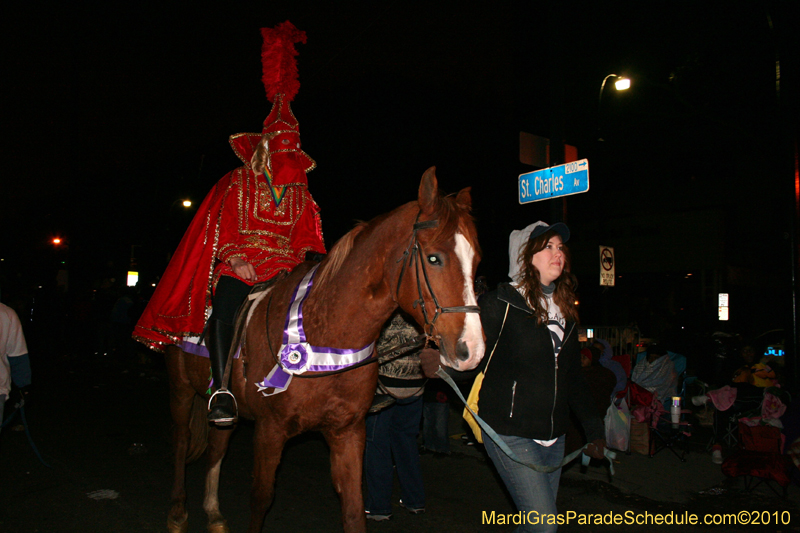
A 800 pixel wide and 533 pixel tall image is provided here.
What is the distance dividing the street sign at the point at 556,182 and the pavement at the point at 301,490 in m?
3.60

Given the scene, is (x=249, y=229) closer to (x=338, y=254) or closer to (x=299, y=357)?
(x=338, y=254)

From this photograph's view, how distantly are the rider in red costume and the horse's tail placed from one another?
910 millimetres

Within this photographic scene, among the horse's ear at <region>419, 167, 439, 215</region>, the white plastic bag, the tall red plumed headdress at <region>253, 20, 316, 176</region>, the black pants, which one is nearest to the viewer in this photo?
the horse's ear at <region>419, 167, 439, 215</region>

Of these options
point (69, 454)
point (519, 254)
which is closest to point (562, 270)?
point (519, 254)

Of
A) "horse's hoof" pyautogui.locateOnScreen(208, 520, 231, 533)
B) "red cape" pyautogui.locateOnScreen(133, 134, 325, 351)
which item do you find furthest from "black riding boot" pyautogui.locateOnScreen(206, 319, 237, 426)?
"horse's hoof" pyautogui.locateOnScreen(208, 520, 231, 533)

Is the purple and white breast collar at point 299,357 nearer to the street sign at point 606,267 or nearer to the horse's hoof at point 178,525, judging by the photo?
the horse's hoof at point 178,525

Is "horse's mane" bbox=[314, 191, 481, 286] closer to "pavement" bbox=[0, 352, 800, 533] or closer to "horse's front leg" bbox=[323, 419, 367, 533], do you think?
"horse's front leg" bbox=[323, 419, 367, 533]

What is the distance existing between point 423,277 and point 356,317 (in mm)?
587

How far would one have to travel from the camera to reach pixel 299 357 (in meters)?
Answer: 3.37

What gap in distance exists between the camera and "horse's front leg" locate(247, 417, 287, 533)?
3.50m

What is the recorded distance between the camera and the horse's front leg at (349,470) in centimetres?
343

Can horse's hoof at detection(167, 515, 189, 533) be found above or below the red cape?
below

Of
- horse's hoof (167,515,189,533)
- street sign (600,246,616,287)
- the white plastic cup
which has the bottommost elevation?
horse's hoof (167,515,189,533)

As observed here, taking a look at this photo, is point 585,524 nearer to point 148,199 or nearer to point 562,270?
point 562,270
